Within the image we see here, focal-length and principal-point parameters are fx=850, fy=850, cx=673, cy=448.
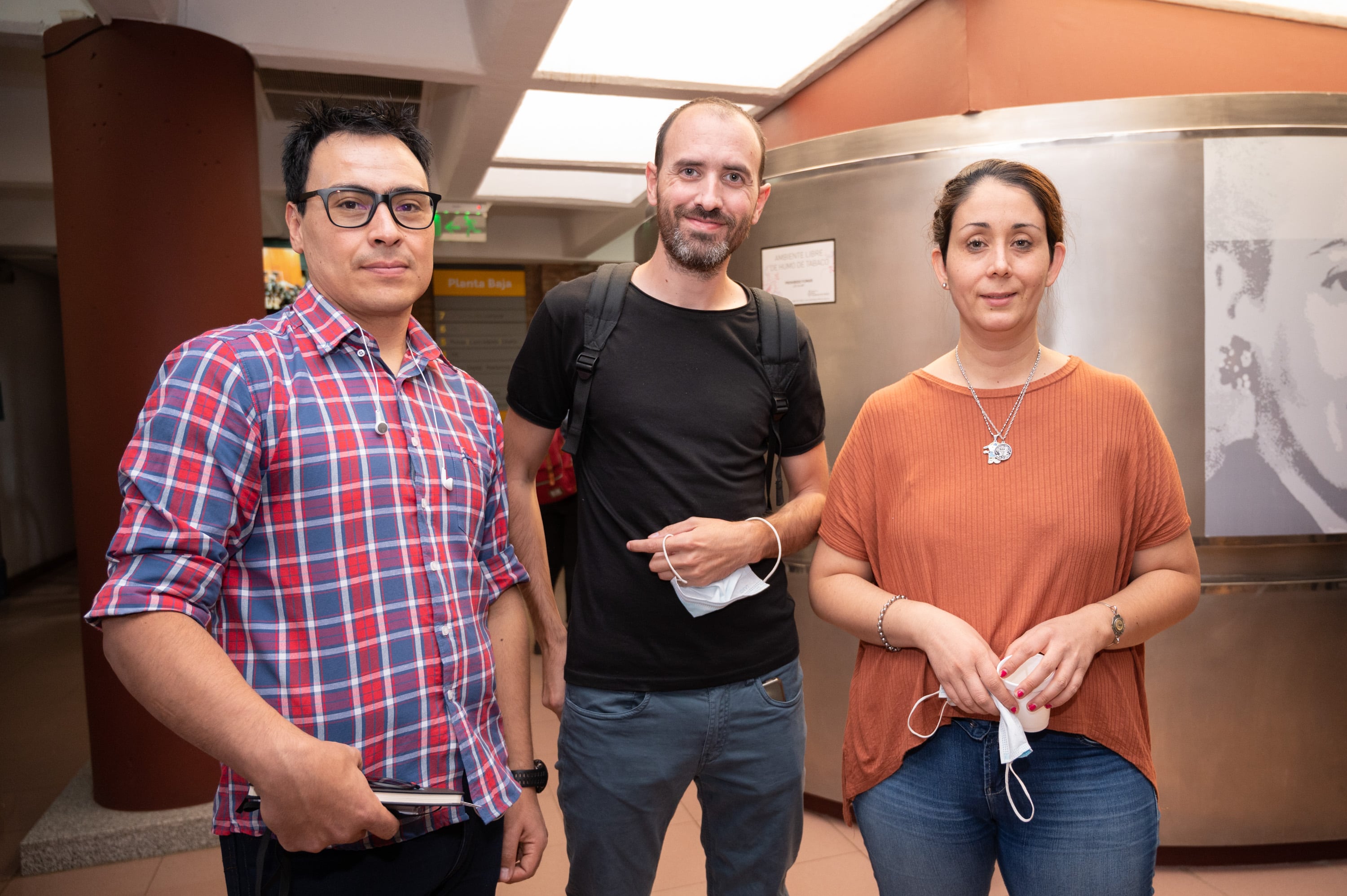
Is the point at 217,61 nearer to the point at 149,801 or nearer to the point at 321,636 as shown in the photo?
the point at 149,801

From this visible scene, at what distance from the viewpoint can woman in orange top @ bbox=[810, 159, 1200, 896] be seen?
3.92 ft

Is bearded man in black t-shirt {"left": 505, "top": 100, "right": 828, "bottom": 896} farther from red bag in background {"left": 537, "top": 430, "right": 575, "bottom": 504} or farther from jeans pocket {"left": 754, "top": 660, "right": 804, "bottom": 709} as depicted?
red bag in background {"left": 537, "top": 430, "right": 575, "bottom": 504}

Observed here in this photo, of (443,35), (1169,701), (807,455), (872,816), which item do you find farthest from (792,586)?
(443,35)

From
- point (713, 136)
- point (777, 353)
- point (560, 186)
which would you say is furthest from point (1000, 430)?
point (560, 186)

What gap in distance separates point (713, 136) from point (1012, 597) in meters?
0.99

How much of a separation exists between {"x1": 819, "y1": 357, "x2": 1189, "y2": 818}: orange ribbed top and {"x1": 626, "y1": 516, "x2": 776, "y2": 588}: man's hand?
284 mm

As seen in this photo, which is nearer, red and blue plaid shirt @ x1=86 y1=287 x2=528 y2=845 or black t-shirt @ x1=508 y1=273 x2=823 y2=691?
red and blue plaid shirt @ x1=86 y1=287 x2=528 y2=845

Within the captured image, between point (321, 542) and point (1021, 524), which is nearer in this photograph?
point (321, 542)

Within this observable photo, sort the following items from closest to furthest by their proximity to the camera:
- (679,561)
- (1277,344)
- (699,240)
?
(679,561) → (699,240) → (1277,344)

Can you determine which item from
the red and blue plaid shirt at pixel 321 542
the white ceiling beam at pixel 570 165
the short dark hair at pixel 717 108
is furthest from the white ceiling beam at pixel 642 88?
the red and blue plaid shirt at pixel 321 542

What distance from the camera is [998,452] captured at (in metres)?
1.29

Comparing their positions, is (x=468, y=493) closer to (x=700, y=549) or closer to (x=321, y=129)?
(x=700, y=549)

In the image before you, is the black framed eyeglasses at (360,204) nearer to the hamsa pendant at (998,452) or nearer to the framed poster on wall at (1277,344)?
the hamsa pendant at (998,452)

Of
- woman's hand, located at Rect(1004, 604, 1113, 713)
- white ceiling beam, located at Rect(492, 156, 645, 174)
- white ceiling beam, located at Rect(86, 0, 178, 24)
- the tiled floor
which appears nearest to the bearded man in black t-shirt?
woman's hand, located at Rect(1004, 604, 1113, 713)
